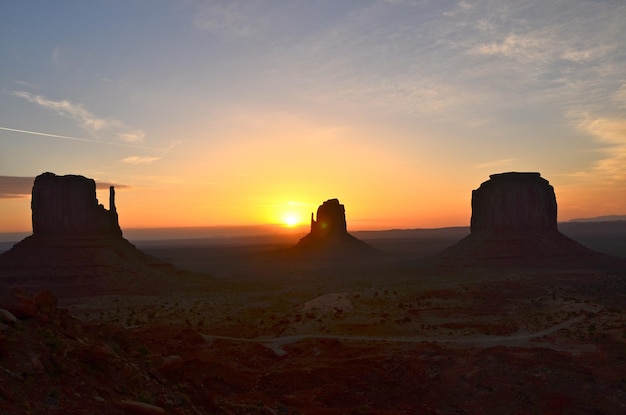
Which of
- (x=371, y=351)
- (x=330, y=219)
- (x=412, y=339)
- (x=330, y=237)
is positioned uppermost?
(x=330, y=219)

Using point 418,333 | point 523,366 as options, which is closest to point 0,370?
point 523,366

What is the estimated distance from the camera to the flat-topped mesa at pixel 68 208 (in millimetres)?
78750

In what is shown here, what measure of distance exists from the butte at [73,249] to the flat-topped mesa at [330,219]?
64.1 m

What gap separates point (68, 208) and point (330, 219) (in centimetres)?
7424

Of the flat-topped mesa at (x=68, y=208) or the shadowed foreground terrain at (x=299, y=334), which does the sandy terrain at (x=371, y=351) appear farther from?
the flat-topped mesa at (x=68, y=208)

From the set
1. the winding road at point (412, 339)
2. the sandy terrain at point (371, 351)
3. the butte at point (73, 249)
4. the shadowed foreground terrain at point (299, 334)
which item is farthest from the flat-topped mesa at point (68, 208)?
the winding road at point (412, 339)

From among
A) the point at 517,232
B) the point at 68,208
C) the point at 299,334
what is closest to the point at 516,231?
the point at 517,232

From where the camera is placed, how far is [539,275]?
7238 cm

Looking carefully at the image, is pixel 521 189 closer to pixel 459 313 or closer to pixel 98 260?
pixel 459 313

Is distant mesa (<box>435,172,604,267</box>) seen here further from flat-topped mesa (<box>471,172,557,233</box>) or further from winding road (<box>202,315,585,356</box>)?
winding road (<box>202,315,585,356</box>)

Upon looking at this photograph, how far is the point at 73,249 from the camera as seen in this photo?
246 feet

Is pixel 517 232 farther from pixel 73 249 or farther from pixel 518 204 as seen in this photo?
pixel 73 249

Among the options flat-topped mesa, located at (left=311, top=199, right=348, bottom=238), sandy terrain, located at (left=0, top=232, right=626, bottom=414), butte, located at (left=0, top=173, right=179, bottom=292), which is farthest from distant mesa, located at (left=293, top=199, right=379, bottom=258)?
sandy terrain, located at (left=0, top=232, right=626, bottom=414)

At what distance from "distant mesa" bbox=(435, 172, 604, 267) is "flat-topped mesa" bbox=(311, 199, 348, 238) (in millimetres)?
41886
